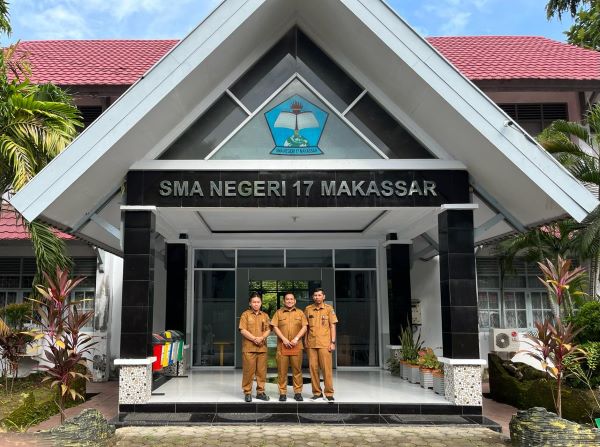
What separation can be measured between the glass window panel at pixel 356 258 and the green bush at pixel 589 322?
17.0 feet

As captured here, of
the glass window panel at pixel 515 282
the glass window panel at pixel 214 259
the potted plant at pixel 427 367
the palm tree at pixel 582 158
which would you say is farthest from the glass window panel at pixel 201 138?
the glass window panel at pixel 515 282

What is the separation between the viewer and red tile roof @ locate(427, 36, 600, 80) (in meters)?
14.1

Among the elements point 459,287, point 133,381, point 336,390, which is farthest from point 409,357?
point 133,381

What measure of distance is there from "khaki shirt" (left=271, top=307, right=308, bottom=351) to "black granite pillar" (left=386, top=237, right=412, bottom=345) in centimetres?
432

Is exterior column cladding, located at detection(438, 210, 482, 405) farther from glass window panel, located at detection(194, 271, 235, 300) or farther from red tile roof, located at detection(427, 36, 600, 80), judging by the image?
red tile roof, located at detection(427, 36, 600, 80)

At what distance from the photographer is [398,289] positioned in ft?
40.8

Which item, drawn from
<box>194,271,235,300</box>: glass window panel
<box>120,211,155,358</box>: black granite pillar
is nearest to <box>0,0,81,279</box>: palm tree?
<box>120,211,155,358</box>: black granite pillar

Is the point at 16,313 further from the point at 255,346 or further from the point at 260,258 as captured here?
the point at 255,346

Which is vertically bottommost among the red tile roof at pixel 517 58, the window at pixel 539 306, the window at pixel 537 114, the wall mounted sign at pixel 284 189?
the window at pixel 539 306

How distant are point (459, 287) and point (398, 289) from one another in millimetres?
4172

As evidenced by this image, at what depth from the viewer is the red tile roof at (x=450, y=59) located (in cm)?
1412

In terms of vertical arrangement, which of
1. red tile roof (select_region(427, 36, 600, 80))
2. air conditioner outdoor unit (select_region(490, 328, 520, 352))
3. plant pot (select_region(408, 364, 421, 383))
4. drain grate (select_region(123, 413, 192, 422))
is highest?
red tile roof (select_region(427, 36, 600, 80))

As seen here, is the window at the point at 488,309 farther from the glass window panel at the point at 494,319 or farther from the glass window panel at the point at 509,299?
the glass window panel at the point at 509,299

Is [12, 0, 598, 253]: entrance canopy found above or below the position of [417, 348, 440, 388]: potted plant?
above
